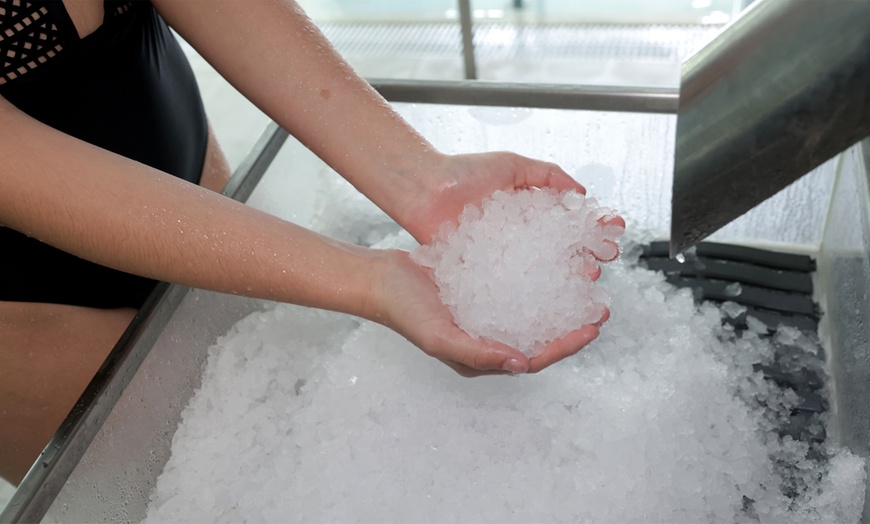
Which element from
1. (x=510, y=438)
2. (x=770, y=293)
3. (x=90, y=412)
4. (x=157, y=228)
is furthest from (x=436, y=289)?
(x=770, y=293)

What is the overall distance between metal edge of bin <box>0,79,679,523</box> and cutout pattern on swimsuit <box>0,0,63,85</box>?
1.08ft

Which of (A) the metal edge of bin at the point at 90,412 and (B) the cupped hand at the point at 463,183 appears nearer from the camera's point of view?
(A) the metal edge of bin at the point at 90,412

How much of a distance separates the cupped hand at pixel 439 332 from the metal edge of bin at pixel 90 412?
1.07 feet

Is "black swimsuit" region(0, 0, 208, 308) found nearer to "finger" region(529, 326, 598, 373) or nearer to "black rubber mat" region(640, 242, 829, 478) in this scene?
"finger" region(529, 326, 598, 373)

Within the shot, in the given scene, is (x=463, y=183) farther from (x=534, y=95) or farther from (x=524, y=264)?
(x=534, y=95)

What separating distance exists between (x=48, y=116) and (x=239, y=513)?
57 cm

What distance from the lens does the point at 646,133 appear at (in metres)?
1.26

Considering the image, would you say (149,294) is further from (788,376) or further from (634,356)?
(788,376)

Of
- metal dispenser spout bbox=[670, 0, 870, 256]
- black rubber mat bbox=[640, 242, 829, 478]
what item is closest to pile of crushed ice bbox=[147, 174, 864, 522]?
black rubber mat bbox=[640, 242, 829, 478]

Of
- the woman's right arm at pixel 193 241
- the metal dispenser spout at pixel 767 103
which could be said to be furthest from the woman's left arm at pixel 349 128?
the metal dispenser spout at pixel 767 103

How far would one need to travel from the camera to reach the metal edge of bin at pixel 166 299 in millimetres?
846

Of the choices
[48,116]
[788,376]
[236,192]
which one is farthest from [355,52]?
[788,376]

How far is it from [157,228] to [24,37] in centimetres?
29

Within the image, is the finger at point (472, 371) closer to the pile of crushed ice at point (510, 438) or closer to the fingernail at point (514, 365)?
the fingernail at point (514, 365)
